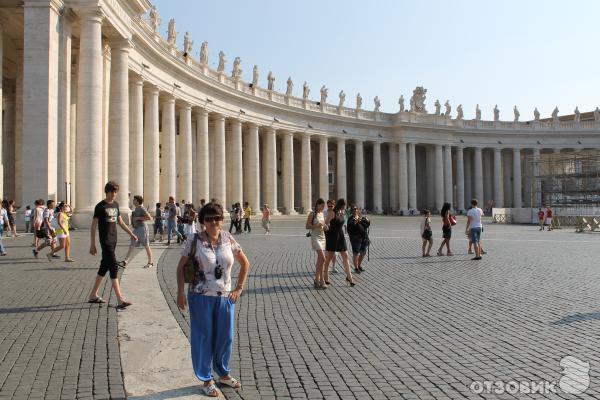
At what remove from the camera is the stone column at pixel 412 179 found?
73.6m

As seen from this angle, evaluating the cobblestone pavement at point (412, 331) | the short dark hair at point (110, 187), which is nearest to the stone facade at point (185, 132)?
the cobblestone pavement at point (412, 331)

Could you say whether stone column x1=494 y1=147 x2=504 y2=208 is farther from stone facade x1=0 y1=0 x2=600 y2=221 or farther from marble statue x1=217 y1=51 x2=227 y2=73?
marble statue x1=217 y1=51 x2=227 y2=73

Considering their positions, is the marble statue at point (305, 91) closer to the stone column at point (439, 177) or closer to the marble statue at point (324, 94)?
the marble statue at point (324, 94)

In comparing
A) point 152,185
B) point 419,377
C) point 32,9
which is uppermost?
point 32,9

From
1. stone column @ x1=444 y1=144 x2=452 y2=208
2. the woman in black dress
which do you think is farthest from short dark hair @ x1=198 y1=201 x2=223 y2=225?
stone column @ x1=444 y1=144 x2=452 y2=208

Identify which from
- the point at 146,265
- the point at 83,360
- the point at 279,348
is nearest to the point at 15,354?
the point at 83,360

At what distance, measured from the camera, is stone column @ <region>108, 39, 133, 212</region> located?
104 feet

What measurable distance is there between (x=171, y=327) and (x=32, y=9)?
2215cm

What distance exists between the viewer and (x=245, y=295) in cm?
1091

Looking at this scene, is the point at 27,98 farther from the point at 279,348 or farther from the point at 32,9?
the point at 279,348

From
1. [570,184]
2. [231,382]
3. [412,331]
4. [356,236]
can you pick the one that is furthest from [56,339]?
[570,184]

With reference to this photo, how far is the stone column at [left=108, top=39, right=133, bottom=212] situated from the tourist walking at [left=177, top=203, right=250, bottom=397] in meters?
27.4

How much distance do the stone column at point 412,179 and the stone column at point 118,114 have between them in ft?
161

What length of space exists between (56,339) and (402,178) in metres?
68.6
